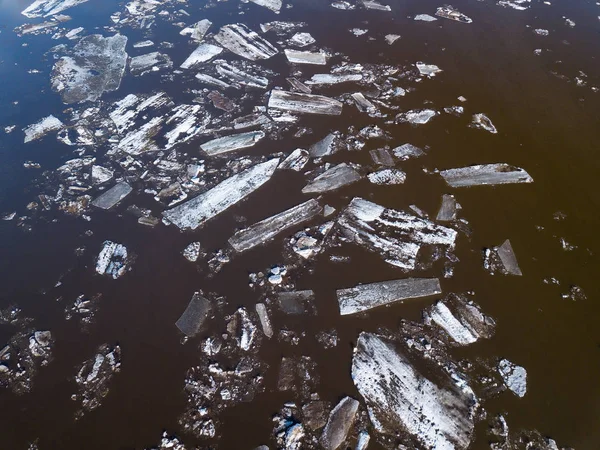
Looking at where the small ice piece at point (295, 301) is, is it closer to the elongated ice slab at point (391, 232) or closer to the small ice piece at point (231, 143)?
the elongated ice slab at point (391, 232)

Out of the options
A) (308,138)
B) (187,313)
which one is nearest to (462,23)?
(308,138)

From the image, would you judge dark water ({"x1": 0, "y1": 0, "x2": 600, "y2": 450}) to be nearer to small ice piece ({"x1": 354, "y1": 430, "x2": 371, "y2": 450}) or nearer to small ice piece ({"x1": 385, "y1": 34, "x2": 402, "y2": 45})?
small ice piece ({"x1": 354, "y1": 430, "x2": 371, "y2": 450})

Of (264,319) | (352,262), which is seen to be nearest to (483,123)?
(352,262)

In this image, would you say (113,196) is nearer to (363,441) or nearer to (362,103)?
(362,103)

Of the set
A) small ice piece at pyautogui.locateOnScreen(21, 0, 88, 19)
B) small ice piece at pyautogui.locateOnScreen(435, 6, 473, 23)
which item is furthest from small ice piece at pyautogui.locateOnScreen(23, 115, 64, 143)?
small ice piece at pyautogui.locateOnScreen(435, 6, 473, 23)

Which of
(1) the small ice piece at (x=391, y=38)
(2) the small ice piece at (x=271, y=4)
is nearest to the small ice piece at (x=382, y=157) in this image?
(1) the small ice piece at (x=391, y=38)
